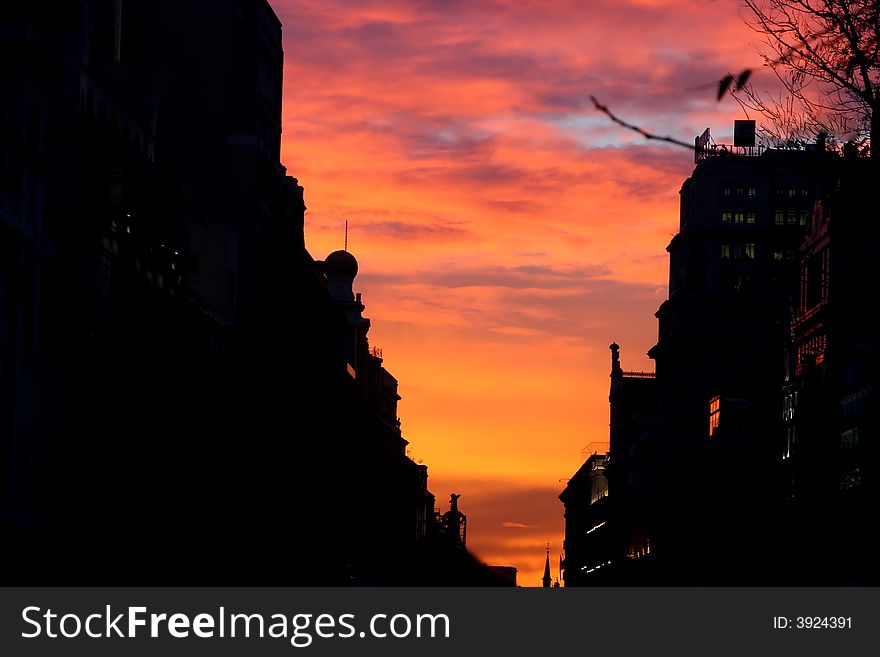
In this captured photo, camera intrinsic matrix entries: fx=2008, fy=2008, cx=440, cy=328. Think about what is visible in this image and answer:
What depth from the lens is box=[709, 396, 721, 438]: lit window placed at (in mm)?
165875

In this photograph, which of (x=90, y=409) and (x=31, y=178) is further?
(x=90, y=409)

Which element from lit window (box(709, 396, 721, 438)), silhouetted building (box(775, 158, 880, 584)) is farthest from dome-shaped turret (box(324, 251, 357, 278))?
silhouetted building (box(775, 158, 880, 584))

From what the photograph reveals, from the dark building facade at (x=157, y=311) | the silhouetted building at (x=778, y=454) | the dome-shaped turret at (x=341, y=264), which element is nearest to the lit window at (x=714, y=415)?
the silhouetted building at (x=778, y=454)

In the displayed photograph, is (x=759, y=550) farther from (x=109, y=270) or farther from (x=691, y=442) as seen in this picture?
(x=109, y=270)

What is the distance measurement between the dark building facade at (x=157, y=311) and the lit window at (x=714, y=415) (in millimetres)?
57520

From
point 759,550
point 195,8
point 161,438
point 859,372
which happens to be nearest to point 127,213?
point 161,438

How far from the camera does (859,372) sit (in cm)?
10612

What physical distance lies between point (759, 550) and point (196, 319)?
64.8m

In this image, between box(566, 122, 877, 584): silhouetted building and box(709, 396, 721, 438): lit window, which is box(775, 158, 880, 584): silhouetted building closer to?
box(566, 122, 877, 584): silhouetted building

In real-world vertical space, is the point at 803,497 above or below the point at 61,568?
above

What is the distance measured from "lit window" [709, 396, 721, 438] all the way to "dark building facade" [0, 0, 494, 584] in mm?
57520

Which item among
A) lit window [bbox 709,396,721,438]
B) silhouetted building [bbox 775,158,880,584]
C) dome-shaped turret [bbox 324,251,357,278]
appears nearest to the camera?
silhouetted building [bbox 775,158,880,584]

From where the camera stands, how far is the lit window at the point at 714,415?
16588 cm

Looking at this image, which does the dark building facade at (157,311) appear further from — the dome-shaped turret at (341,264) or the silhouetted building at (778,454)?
the dome-shaped turret at (341,264)
